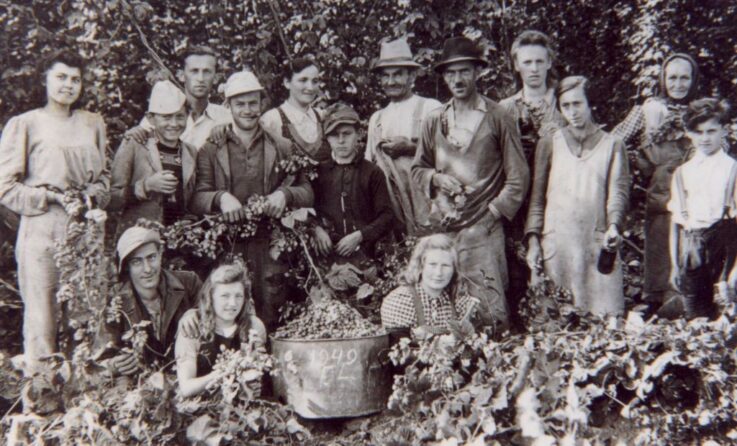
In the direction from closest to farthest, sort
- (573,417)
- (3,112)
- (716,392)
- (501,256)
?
(573,417) < (716,392) < (501,256) < (3,112)

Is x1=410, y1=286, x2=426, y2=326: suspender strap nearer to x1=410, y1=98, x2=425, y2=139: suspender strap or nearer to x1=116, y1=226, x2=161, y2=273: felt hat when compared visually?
x1=410, y1=98, x2=425, y2=139: suspender strap

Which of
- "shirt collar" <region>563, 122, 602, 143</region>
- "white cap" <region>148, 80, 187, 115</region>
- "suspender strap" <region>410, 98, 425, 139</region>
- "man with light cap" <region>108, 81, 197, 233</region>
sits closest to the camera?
"shirt collar" <region>563, 122, 602, 143</region>

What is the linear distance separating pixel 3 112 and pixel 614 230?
14.7 ft

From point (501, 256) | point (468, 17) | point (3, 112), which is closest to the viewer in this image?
point (501, 256)

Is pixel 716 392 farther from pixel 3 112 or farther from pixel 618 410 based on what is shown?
pixel 3 112

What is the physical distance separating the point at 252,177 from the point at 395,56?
1.50 metres

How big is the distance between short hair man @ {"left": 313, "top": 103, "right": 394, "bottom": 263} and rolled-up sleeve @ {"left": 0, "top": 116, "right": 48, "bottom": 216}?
1.84 m

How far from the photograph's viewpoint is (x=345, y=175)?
563 cm

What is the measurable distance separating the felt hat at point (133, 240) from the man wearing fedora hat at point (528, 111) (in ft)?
7.76

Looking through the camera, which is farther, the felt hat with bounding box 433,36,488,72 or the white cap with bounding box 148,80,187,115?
the white cap with bounding box 148,80,187,115

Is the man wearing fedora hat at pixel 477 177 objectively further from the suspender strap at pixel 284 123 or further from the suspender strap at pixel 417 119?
the suspender strap at pixel 284 123

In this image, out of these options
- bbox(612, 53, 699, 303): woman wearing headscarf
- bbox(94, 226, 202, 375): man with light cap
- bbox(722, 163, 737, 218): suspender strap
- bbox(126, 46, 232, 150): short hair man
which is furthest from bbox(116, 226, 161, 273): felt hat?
bbox(722, 163, 737, 218): suspender strap

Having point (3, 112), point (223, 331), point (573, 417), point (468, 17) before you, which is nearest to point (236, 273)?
point (223, 331)

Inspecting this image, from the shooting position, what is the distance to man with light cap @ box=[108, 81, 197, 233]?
5.39 m
